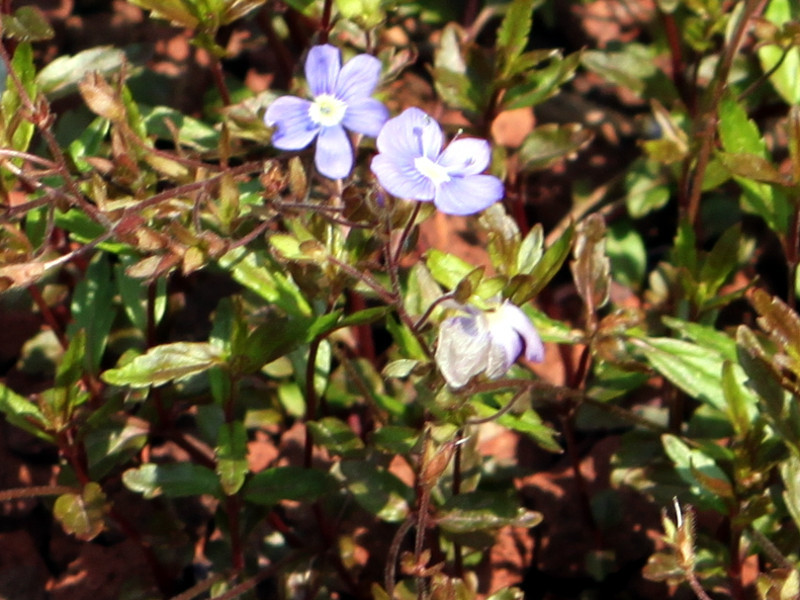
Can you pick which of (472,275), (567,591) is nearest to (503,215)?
(472,275)

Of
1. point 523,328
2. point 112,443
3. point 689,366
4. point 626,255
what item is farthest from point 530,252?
point 112,443

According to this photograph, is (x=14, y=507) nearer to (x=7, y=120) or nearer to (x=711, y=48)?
(x=7, y=120)

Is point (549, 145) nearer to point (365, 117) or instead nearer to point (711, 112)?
point (711, 112)

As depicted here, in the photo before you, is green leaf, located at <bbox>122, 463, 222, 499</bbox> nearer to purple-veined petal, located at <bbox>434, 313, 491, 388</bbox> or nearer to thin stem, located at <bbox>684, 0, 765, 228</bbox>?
purple-veined petal, located at <bbox>434, 313, 491, 388</bbox>

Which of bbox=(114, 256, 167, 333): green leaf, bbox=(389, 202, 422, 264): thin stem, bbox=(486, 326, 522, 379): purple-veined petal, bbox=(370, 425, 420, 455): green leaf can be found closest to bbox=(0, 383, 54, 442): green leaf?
bbox=(114, 256, 167, 333): green leaf

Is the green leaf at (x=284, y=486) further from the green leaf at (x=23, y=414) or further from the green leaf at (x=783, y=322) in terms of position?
the green leaf at (x=783, y=322)

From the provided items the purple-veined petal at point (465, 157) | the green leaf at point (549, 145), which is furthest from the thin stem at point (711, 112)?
the purple-veined petal at point (465, 157)
